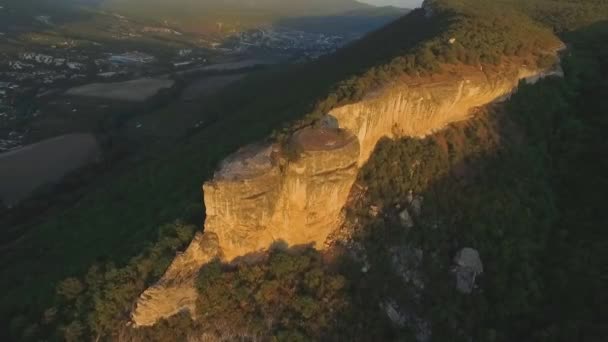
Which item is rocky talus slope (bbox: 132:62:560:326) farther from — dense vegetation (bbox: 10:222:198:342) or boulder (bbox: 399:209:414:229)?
boulder (bbox: 399:209:414:229)

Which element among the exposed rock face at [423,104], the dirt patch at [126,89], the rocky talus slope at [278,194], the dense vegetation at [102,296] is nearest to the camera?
the rocky talus slope at [278,194]

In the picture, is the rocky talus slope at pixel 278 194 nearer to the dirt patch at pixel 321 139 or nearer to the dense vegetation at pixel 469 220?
the dirt patch at pixel 321 139

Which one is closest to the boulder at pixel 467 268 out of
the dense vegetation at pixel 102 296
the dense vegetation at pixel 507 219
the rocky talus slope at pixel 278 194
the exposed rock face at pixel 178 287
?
the dense vegetation at pixel 507 219

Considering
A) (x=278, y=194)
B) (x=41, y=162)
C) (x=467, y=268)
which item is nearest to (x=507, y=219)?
(x=467, y=268)

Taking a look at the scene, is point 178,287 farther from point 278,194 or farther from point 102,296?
point 278,194

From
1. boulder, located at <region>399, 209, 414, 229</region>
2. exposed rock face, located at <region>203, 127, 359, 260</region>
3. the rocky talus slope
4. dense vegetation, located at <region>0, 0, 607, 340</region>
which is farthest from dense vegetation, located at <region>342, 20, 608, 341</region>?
exposed rock face, located at <region>203, 127, 359, 260</region>

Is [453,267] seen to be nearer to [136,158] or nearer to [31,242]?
[31,242]

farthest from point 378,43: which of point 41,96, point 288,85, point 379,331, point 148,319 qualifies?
point 41,96
